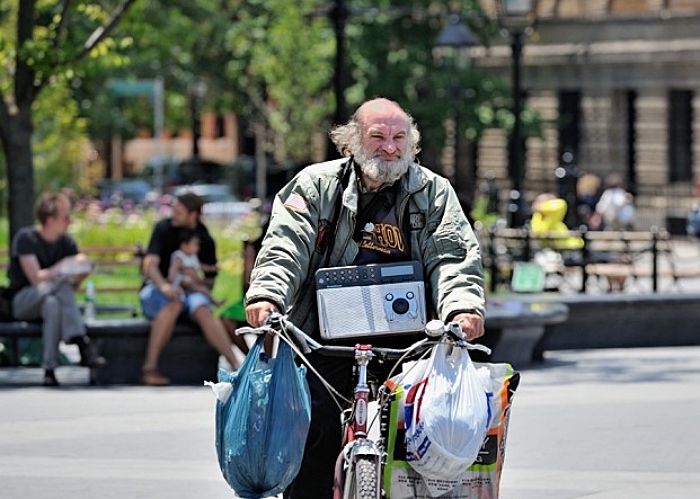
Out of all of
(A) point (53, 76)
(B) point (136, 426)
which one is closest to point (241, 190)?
(A) point (53, 76)

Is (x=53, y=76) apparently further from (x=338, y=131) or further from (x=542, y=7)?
(x=542, y=7)

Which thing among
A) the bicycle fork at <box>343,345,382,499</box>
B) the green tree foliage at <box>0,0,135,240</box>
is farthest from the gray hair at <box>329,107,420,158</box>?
the green tree foliage at <box>0,0,135,240</box>

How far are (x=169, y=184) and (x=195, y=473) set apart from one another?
43337 millimetres

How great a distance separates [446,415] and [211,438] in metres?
5.07

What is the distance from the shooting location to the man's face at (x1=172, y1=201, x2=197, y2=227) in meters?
14.0

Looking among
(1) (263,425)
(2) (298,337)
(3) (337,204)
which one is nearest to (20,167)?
(3) (337,204)

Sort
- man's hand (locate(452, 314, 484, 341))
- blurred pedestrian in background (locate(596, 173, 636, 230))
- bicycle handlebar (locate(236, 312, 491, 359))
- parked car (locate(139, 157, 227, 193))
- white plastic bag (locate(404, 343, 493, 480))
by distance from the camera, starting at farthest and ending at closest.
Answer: parked car (locate(139, 157, 227, 193)) → blurred pedestrian in background (locate(596, 173, 636, 230)) → man's hand (locate(452, 314, 484, 341)) → bicycle handlebar (locate(236, 312, 491, 359)) → white plastic bag (locate(404, 343, 493, 480))

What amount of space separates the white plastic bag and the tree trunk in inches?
409

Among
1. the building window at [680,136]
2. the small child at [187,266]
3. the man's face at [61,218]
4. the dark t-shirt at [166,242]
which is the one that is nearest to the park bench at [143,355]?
the small child at [187,266]

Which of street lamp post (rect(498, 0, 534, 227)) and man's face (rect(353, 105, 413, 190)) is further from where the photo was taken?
street lamp post (rect(498, 0, 534, 227))

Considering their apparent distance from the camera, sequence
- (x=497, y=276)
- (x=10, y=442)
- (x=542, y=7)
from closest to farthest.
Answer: (x=10, y=442) < (x=497, y=276) < (x=542, y=7)

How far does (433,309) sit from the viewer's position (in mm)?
6922

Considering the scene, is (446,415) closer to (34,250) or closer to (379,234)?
(379,234)

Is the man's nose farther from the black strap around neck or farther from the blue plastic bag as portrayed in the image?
the blue plastic bag
